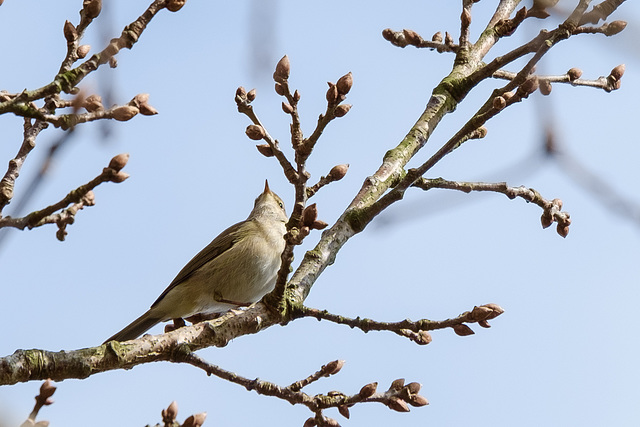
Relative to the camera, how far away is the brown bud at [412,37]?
476cm

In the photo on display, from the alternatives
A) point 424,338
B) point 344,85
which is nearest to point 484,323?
point 424,338

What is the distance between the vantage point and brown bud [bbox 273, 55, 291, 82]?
335 cm

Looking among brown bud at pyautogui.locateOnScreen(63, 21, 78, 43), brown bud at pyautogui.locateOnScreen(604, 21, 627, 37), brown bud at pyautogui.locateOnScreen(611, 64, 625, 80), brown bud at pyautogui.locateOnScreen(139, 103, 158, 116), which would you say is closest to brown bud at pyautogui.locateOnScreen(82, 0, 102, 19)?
brown bud at pyautogui.locateOnScreen(63, 21, 78, 43)

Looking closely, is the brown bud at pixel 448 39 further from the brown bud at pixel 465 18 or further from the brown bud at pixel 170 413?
the brown bud at pixel 170 413

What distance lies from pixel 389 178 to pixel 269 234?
2.37 meters

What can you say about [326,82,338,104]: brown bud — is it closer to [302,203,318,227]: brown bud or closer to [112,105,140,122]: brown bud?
[302,203,318,227]: brown bud

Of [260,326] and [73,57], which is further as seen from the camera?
[260,326]

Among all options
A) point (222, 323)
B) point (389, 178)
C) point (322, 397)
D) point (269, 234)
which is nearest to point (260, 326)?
point (222, 323)

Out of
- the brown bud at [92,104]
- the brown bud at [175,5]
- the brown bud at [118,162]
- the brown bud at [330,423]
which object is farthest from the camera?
the brown bud at [330,423]

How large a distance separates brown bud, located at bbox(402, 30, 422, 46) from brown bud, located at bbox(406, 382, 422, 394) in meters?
2.22

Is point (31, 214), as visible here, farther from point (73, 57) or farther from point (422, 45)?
point (422, 45)

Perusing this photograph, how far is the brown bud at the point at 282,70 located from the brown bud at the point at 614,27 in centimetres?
177

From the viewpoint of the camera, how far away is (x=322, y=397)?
3.60 metres

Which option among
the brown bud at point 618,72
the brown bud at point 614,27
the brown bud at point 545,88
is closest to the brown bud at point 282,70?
the brown bud at point 545,88
